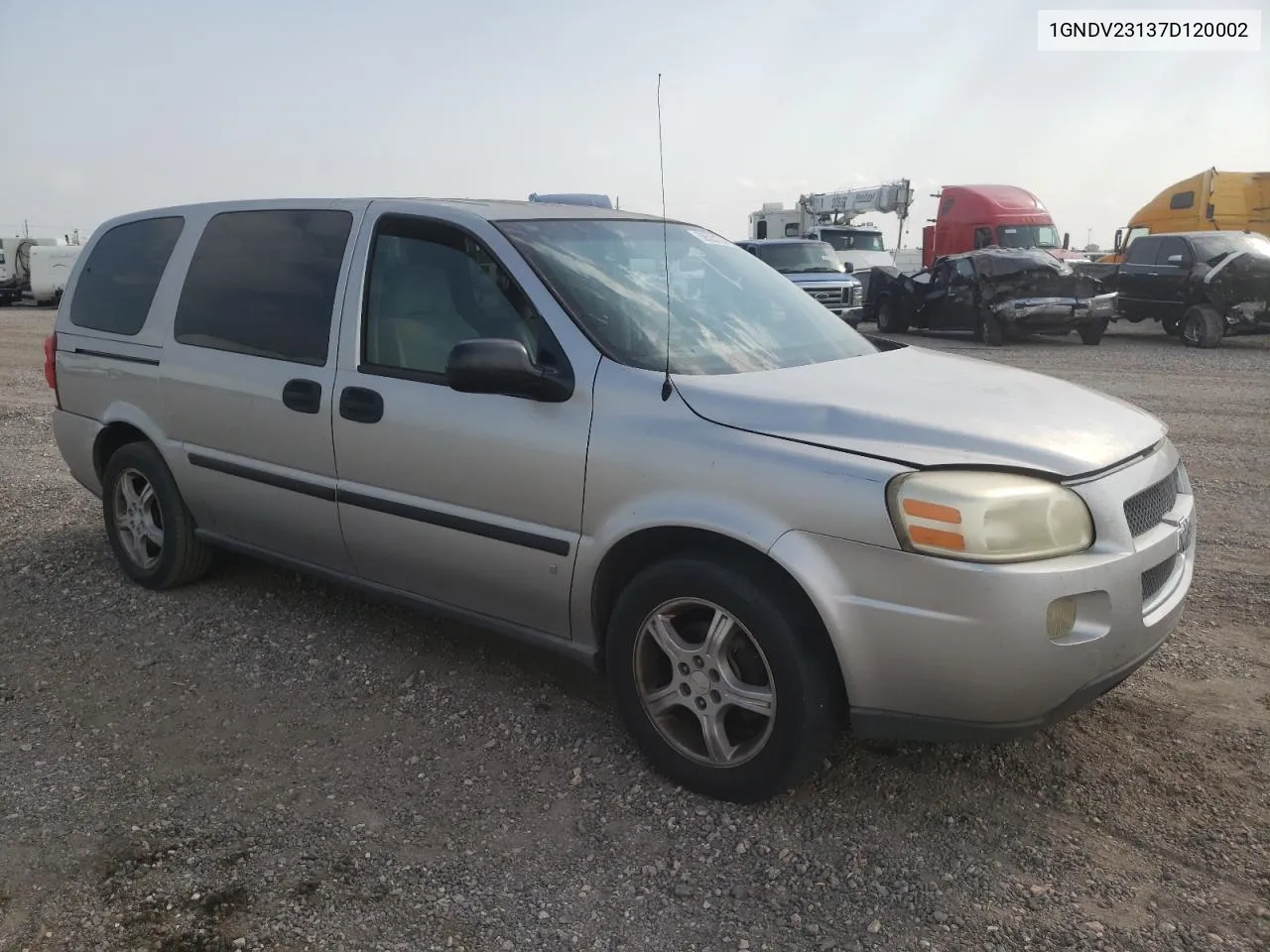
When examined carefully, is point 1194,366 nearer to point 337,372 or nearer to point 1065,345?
point 1065,345

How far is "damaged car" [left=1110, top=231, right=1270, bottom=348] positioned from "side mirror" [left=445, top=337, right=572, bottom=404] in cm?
1501

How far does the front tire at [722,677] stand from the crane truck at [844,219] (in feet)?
70.0

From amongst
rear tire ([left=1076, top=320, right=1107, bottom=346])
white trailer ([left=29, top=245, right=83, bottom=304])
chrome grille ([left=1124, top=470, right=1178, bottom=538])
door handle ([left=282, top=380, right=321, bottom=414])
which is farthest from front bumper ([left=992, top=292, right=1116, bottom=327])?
white trailer ([left=29, top=245, right=83, bottom=304])

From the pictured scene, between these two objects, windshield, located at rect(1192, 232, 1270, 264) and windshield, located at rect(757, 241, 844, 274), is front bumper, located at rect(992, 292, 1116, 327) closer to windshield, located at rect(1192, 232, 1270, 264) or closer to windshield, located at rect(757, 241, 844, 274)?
windshield, located at rect(1192, 232, 1270, 264)

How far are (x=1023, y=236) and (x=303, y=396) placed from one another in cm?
2133

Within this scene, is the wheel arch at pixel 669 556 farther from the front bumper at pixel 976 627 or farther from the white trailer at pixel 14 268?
the white trailer at pixel 14 268

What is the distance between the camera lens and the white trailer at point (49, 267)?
1181 inches

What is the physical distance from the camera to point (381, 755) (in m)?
3.46

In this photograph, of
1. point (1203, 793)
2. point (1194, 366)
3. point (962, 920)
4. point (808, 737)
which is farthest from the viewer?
point (1194, 366)

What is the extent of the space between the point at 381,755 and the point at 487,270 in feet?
5.34

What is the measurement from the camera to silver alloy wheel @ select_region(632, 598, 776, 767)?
9.82 feet

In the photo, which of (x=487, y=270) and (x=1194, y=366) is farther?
(x=1194, y=366)

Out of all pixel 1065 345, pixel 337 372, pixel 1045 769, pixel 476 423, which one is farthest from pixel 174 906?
pixel 1065 345

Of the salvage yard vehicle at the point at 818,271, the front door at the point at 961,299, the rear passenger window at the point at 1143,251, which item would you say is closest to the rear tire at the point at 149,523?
the salvage yard vehicle at the point at 818,271
